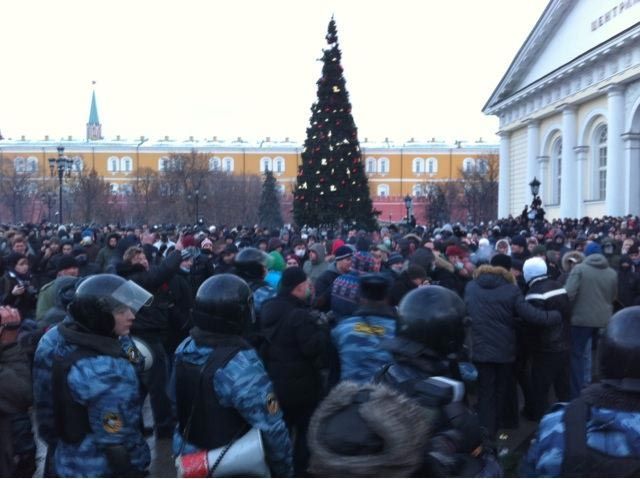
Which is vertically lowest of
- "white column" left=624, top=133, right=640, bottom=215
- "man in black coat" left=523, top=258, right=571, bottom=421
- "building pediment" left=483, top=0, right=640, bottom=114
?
"man in black coat" left=523, top=258, right=571, bottom=421

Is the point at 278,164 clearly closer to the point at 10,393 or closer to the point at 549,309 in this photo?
the point at 549,309

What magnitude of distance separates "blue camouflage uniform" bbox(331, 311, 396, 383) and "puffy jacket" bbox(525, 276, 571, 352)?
2.58 metres

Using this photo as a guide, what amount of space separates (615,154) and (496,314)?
89.7 feet

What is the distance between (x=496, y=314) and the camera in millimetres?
6555

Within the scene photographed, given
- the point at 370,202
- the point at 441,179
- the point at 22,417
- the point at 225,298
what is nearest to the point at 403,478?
the point at 225,298

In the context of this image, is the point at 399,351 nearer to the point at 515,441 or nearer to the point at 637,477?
the point at 637,477

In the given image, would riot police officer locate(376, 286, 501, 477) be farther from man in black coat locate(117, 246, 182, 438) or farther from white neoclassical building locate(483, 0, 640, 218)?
white neoclassical building locate(483, 0, 640, 218)

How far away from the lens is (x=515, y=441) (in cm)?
705

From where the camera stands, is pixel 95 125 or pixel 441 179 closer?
pixel 441 179

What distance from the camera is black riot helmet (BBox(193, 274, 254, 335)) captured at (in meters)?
3.68

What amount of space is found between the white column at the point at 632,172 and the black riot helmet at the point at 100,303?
30567 millimetres

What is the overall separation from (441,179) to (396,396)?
94.6m

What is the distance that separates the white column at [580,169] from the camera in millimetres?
35406

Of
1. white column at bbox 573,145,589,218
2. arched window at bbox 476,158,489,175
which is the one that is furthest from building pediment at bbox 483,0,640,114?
arched window at bbox 476,158,489,175
